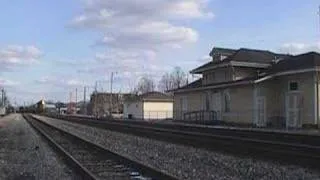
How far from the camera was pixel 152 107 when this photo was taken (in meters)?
94.2

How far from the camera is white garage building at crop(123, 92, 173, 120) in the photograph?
93125 mm

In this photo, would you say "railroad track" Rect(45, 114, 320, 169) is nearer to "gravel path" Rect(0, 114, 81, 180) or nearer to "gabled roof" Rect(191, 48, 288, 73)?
"gravel path" Rect(0, 114, 81, 180)

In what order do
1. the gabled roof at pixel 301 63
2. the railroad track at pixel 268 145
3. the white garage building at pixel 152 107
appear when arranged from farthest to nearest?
the white garage building at pixel 152 107
the gabled roof at pixel 301 63
the railroad track at pixel 268 145

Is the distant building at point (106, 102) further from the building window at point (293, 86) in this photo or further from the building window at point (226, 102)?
the building window at point (293, 86)

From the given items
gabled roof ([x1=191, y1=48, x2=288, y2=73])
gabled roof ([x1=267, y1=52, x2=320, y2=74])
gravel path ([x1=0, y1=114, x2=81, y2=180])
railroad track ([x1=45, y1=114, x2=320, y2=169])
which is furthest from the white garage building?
gravel path ([x1=0, y1=114, x2=81, y2=180])

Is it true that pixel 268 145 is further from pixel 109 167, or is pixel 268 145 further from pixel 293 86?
pixel 293 86

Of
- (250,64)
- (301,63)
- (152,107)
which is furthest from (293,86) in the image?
(152,107)

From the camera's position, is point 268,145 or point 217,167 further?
point 268,145

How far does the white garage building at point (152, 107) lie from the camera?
93125 mm

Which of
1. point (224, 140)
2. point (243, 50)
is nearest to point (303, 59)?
point (243, 50)

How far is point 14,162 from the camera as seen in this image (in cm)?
2025

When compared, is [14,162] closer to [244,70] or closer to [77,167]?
[77,167]

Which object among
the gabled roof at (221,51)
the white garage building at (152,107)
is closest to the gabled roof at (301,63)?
the gabled roof at (221,51)

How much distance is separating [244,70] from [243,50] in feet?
15.4
